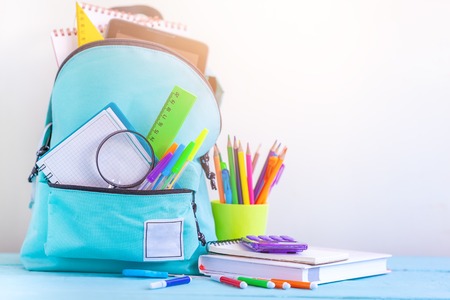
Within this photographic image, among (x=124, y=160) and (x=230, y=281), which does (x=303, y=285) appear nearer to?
(x=230, y=281)

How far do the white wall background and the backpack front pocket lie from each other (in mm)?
360

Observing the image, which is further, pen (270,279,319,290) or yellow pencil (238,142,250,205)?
yellow pencil (238,142,250,205)

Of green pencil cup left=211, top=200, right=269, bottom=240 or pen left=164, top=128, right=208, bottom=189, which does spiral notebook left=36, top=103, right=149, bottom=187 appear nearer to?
pen left=164, top=128, right=208, bottom=189

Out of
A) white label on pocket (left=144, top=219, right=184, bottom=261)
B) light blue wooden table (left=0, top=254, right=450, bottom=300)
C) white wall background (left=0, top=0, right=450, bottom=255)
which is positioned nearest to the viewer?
light blue wooden table (left=0, top=254, right=450, bottom=300)

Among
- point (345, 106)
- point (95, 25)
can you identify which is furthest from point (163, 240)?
point (345, 106)

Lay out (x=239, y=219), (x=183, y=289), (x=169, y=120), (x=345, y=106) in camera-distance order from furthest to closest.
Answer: (x=345, y=106)
(x=239, y=219)
(x=169, y=120)
(x=183, y=289)

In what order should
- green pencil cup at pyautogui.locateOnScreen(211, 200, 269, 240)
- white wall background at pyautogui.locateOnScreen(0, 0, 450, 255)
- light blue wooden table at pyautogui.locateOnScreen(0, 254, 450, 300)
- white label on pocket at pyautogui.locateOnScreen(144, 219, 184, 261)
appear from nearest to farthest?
1. light blue wooden table at pyautogui.locateOnScreen(0, 254, 450, 300)
2. white label on pocket at pyautogui.locateOnScreen(144, 219, 184, 261)
3. green pencil cup at pyautogui.locateOnScreen(211, 200, 269, 240)
4. white wall background at pyautogui.locateOnScreen(0, 0, 450, 255)

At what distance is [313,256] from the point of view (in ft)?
2.27

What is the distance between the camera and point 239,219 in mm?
855

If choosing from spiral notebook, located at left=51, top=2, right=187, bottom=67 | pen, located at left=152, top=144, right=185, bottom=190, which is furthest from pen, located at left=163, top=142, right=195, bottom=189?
spiral notebook, located at left=51, top=2, right=187, bottom=67

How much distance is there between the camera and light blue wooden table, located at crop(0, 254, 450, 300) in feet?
2.00

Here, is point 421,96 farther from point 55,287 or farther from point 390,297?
point 55,287

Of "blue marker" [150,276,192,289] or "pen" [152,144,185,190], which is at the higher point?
"pen" [152,144,185,190]

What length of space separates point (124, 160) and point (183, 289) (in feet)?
0.56
